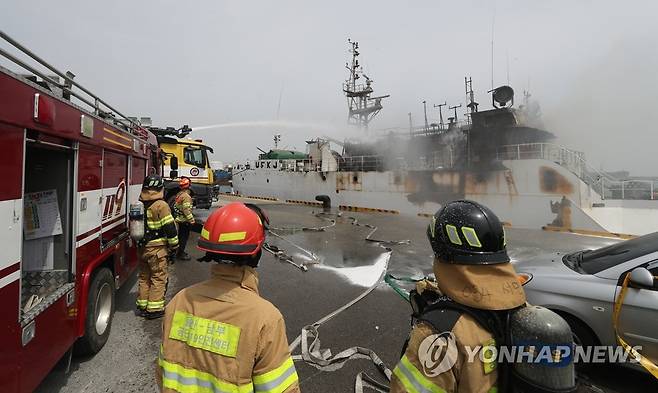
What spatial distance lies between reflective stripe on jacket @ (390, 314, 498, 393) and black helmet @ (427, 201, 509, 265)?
0.22m

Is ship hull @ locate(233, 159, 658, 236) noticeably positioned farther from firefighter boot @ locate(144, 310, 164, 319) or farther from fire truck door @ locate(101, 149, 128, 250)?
fire truck door @ locate(101, 149, 128, 250)

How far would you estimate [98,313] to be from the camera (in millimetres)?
3455

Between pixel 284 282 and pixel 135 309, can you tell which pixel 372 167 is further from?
pixel 135 309

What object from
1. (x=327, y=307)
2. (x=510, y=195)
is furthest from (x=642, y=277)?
(x=510, y=195)

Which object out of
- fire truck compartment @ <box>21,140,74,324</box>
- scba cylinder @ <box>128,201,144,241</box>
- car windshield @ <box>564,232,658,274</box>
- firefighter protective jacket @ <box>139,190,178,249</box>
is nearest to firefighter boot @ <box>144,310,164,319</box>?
firefighter protective jacket @ <box>139,190,178,249</box>

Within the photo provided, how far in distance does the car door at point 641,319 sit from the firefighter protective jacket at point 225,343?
9.73 ft

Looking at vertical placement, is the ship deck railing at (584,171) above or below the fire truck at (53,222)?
above

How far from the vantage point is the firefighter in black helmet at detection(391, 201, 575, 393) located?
99 centimetres

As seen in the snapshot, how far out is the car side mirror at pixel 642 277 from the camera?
101 inches

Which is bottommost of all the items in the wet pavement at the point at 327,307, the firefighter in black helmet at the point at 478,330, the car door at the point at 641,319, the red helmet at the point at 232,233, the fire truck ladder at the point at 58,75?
the wet pavement at the point at 327,307

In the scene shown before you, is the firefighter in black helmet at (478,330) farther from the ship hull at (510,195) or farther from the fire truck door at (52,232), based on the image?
the ship hull at (510,195)

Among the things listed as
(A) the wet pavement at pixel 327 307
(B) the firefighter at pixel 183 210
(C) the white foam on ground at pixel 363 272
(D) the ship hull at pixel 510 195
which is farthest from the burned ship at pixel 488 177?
(B) the firefighter at pixel 183 210

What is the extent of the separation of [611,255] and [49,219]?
5356 mm

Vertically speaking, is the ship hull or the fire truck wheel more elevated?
the ship hull
